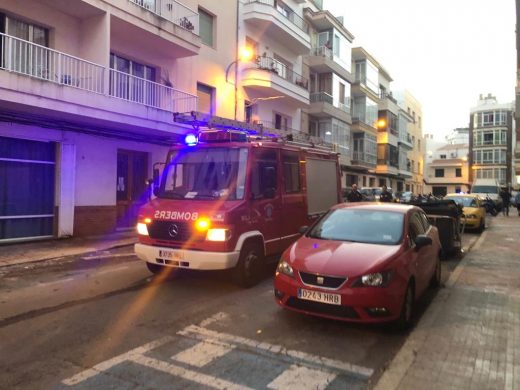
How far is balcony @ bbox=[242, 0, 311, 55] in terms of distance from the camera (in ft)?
68.9

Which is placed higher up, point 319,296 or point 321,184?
point 321,184

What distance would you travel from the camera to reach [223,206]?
7.21 m

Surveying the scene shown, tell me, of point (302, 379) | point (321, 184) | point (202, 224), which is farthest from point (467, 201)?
point (302, 379)

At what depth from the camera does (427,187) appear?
77.6 m

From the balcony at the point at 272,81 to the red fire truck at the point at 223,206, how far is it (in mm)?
12612

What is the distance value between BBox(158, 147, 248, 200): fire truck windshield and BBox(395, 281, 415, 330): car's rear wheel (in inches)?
120

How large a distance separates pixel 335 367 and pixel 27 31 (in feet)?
41.0

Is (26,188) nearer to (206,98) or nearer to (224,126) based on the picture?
(224,126)

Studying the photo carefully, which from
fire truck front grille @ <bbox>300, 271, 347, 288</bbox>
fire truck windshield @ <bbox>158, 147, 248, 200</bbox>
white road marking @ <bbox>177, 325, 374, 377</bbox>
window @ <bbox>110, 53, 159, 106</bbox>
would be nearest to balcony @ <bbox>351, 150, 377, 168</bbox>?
window @ <bbox>110, 53, 159, 106</bbox>

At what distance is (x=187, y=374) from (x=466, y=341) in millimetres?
3090

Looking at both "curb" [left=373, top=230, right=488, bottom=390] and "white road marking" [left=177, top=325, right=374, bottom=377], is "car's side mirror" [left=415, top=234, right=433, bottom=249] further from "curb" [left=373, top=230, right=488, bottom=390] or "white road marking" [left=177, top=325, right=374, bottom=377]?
"white road marking" [left=177, top=325, right=374, bottom=377]

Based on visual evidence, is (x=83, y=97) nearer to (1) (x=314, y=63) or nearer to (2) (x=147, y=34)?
(2) (x=147, y=34)

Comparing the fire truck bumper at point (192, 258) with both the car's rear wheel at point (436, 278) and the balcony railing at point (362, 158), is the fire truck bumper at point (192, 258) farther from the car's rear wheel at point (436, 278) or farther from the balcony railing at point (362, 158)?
the balcony railing at point (362, 158)

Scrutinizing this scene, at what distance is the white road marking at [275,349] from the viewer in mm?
4371
